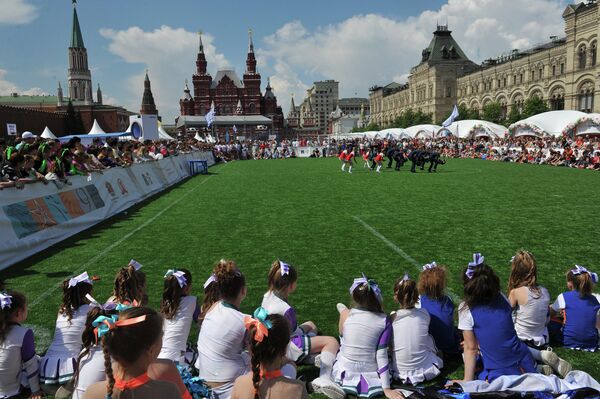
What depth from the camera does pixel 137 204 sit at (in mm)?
15055

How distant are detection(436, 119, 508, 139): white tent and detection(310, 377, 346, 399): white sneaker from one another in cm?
4686

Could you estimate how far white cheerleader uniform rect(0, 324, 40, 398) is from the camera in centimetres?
378

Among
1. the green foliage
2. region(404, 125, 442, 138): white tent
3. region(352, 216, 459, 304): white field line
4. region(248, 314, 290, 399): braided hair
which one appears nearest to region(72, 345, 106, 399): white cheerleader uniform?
region(248, 314, 290, 399): braided hair

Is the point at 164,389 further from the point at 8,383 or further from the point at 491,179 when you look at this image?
the point at 491,179

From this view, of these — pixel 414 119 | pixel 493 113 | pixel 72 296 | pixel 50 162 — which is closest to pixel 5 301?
pixel 72 296

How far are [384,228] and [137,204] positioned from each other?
9048mm

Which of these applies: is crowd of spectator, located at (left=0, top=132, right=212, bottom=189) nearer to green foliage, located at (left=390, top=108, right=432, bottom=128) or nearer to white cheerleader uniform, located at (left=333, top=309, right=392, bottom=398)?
white cheerleader uniform, located at (left=333, top=309, right=392, bottom=398)

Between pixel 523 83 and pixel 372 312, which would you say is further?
pixel 523 83

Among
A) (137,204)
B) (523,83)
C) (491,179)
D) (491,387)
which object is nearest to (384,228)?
(491,387)

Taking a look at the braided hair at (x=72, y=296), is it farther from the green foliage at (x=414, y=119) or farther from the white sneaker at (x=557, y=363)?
the green foliage at (x=414, y=119)

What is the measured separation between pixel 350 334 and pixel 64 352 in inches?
103

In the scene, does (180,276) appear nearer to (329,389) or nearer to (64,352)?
(64,352)

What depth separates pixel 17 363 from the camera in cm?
382

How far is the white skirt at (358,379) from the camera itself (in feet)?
12.5
